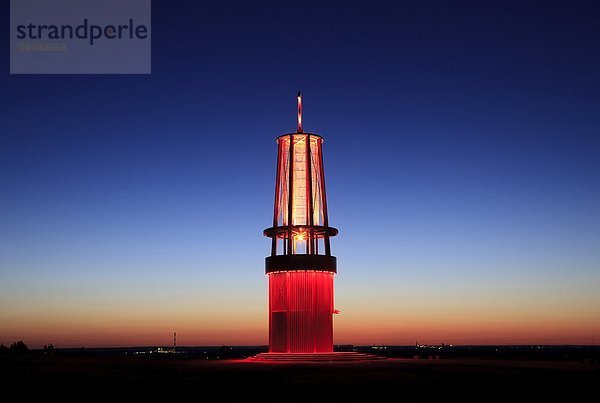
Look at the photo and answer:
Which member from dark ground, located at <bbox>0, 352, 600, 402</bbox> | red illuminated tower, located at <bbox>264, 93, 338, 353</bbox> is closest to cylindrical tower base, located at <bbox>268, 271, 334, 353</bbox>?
red illuminated tower, located at <bbox>264, 93, 338, 353</bbox>

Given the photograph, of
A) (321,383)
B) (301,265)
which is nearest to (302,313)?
(301,265)

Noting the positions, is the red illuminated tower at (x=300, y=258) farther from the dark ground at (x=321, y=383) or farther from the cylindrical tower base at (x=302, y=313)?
the dark ground at (x=321, y=383)

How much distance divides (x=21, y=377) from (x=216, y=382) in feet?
39.2

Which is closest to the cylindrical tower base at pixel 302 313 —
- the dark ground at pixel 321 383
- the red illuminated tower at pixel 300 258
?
the red illuminated tower at pixel 300 258

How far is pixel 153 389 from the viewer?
31.0 m

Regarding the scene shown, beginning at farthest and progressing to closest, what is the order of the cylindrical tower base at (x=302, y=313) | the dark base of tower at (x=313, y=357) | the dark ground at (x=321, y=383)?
the cylindrical tower base at (x=302, y=313) → the dark base of tower at (x=313, y=357) → the dark ground at (x=321, y=383)

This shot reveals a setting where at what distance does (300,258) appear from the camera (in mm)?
55094

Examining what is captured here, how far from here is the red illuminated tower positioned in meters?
54.7

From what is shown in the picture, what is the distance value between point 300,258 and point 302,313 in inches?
169

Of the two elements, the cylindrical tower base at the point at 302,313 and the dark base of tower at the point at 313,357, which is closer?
the dark base of tower at the point at 313,357

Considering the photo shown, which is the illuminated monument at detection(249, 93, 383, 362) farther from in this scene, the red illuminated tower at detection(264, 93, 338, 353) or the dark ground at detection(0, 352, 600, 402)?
the dark ground at detection(0, 352, 600, 402)

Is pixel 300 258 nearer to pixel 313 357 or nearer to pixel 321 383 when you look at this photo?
pixel 313 357

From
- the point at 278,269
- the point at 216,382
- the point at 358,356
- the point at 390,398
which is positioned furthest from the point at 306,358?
the point at 390,398

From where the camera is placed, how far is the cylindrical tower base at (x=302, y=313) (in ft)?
178
